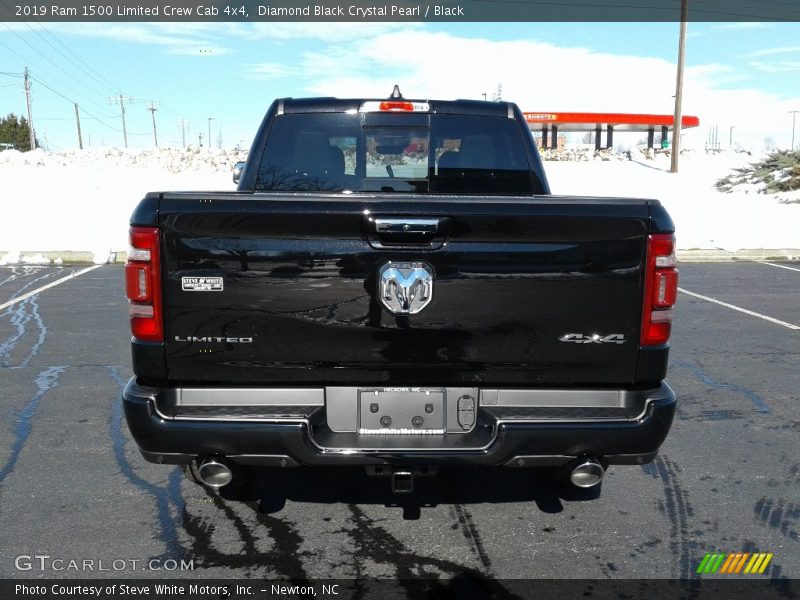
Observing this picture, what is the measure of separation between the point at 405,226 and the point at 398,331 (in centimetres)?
41

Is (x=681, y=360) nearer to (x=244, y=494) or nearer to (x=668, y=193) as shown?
(x=244, y=494)

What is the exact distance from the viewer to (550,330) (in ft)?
9.73

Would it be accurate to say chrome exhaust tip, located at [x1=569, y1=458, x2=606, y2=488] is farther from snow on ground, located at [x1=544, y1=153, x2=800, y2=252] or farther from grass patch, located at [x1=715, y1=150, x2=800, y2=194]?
grass patch, located at [x1=715, y1=150, x2=800, y2=194]

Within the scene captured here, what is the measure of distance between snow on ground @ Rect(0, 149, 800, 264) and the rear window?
807 cm

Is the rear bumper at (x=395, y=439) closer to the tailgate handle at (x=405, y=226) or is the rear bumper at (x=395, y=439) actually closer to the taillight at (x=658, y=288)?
the taillight at (x=658, y=288)

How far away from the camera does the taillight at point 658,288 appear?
2.94m

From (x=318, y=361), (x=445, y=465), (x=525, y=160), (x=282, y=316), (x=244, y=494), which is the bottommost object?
(x=244, y=494)

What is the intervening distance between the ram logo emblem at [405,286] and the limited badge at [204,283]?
24.7 inches

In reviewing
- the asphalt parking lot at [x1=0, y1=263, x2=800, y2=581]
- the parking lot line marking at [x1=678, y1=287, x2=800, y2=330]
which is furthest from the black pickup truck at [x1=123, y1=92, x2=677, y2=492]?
the parking lot line marking at [x1=678, y1=287, x2=800, y2=330]

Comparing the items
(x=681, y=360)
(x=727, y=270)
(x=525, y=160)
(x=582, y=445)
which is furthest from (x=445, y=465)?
(x=727, y=270)

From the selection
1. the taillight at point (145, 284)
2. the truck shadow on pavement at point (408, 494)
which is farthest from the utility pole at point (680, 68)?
the taillight at point (145, 284)

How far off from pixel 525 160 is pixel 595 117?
51.1 metres

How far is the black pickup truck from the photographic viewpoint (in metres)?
2.86

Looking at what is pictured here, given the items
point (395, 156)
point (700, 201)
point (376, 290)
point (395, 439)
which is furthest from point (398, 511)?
point (700, 201)
